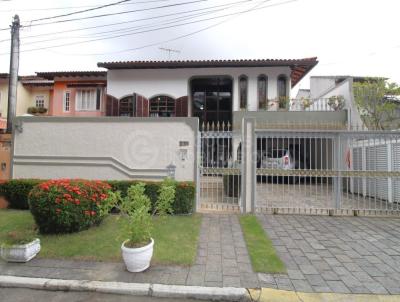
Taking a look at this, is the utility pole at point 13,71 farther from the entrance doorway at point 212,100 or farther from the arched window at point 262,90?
the arched window at point 262,90

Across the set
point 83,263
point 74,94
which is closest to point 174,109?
point 74,94

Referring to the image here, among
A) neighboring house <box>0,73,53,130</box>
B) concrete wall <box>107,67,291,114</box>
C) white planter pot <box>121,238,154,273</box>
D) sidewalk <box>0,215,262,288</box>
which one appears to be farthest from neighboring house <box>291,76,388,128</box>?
neighboring house <box>0,73,53,130</box>

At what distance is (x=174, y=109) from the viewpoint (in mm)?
15906

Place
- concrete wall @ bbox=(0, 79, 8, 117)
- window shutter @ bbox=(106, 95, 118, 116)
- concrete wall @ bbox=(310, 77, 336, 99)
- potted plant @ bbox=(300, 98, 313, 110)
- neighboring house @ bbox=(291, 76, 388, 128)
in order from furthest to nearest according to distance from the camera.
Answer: concrete wall @ bbox=(310, 77, 336, 99) → concrete wall @ bbox=(0, 79, 8, 117) → window shutter @ bbox=(106, 95, 118, 116) → potted plant @ bbox=(300, 98, 313, 110) → neighboring house @ bbox=(291, 76, 388, 128)

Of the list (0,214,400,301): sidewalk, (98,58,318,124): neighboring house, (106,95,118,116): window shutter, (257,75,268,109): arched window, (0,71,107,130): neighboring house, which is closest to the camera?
(0,214,400,301): sidewalk

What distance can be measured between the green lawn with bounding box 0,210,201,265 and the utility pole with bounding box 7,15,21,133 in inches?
194

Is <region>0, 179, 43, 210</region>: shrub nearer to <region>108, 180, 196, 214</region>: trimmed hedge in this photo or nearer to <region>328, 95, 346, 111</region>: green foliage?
<region>108, 180, 196, 214</region>: trimmed hedge

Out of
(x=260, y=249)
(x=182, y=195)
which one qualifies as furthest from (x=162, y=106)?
(x=260, y=249)

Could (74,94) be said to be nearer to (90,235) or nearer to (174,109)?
(174,109)

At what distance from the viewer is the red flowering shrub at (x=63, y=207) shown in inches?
210

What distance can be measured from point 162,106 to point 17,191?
964 centimetres

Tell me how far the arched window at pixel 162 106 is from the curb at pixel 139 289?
1278cm

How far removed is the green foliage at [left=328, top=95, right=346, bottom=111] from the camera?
13270 mm

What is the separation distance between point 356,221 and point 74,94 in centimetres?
1693
